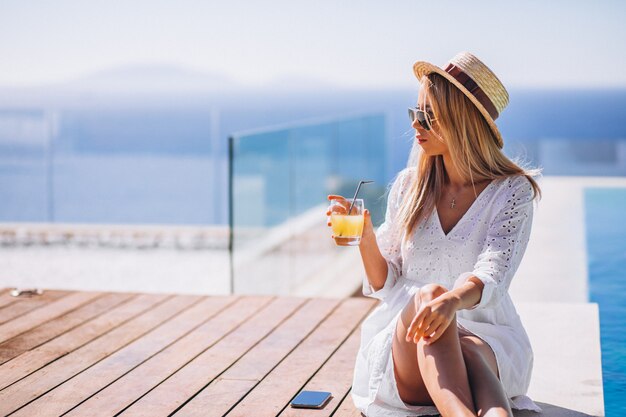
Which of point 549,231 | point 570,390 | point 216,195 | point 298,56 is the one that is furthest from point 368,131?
point 298,56

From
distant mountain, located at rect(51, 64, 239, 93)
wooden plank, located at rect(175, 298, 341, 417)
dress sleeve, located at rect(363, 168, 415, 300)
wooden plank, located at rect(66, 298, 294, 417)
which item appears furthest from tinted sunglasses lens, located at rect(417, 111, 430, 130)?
distant mountain, located at rect(51, 64, 239, 93)

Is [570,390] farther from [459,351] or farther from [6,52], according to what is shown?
[6,52]

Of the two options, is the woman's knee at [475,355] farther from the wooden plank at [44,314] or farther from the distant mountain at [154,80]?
the distant mountain at [154,80]

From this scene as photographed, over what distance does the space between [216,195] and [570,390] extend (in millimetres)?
6851

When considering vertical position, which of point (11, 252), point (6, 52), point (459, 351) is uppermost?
point (6, 52)

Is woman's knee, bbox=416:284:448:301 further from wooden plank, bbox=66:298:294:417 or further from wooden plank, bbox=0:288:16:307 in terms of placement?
wooden plank, bbox=0:288:16:307

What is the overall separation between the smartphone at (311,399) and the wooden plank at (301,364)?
35 mm

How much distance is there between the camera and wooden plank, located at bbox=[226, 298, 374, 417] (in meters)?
2.99

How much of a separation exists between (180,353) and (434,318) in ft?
4.75

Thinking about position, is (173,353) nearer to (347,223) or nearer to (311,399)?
(311,399)

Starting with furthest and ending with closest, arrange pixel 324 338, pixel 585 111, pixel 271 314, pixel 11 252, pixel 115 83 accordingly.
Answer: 1. pixel 115 83
2. pixel 585 111
3. pixel 11 252
4. pixel 271 314
5. pixel 324 338

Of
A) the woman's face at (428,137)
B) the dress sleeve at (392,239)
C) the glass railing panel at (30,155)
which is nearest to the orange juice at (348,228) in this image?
the dress sleeve at (392,239)

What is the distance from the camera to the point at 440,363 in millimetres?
2484

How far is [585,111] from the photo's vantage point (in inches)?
1232
